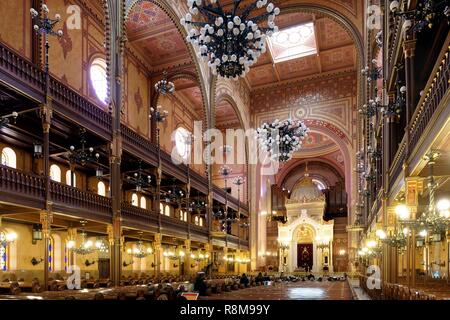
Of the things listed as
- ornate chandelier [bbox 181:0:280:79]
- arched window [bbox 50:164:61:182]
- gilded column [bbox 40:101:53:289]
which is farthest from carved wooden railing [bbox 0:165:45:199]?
arched window [bbox 50:164:61:182]

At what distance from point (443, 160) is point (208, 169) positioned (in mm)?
18777

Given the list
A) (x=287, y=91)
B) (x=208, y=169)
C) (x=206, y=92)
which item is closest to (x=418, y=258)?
(x=208, y=169)

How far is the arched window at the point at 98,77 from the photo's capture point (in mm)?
19341

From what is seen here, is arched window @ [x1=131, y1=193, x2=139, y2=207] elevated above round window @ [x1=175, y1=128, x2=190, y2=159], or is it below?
below

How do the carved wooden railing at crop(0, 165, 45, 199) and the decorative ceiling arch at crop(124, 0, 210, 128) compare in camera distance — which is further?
the decorative ceiling arch at crop(124, 0, 210, 128)

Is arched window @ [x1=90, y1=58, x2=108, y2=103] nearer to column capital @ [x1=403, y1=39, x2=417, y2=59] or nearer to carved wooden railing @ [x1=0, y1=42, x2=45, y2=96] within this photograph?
carved wooden railing @ [x1=0, y1=42, x2=45, y2=96]

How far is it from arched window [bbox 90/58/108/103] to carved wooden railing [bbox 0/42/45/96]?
302 inches

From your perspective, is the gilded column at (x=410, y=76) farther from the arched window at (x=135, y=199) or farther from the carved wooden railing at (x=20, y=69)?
the arched window at (x=135, y=199)

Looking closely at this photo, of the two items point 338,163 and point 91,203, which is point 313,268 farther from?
point 91,203

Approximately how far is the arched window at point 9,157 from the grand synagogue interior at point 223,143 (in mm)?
39

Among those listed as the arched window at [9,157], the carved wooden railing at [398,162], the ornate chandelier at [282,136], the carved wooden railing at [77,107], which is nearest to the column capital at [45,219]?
the carved wooden railing at [77,107]

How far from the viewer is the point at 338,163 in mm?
38156

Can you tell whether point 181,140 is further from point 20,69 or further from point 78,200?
point 20,69

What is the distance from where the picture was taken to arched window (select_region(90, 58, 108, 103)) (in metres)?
19.3
